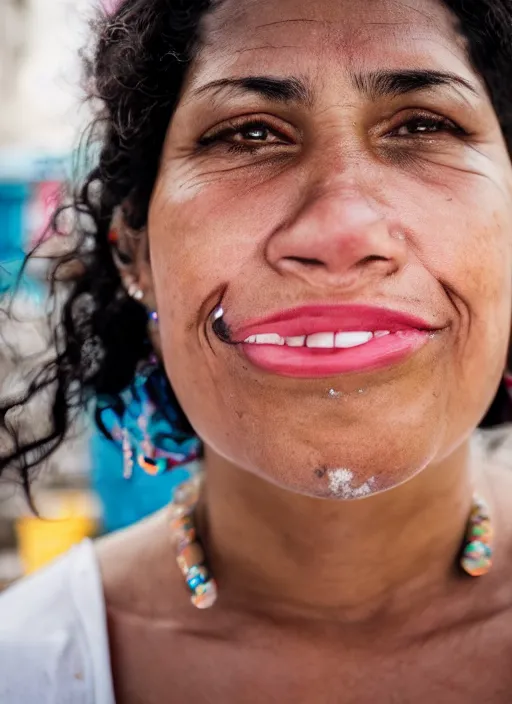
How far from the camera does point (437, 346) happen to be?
49.3 inches

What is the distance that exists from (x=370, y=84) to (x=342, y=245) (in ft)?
1.16

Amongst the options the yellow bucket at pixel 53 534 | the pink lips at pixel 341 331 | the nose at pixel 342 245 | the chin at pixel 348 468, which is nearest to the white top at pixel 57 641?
Answer: the chin at pixel 348 468

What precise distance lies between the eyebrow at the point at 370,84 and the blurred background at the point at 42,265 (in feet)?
2.36

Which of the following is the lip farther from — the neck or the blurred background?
the blurred background

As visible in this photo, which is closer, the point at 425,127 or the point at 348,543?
the point at 425,127

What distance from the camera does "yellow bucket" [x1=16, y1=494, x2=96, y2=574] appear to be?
3.30m

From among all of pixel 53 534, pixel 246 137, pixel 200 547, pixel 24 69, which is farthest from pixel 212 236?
pixel 24 69

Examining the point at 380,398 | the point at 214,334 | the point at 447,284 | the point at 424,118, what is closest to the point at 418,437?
the point at 380,398

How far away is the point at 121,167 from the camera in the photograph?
1794 millimetres

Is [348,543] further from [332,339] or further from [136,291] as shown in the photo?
[136,291]

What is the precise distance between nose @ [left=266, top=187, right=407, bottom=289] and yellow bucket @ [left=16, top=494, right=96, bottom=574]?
243 centimetres

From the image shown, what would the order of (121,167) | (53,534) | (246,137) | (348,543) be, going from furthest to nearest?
(53,534), (121,167), (348,543), (246,137)

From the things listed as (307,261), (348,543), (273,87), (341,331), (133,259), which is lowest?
(348,543)

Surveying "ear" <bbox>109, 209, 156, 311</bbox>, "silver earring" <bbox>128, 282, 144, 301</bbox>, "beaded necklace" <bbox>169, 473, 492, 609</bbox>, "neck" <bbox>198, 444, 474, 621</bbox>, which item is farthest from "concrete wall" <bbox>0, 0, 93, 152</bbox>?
"neck" <bbox>198, 444, 474, 621</bbox>
